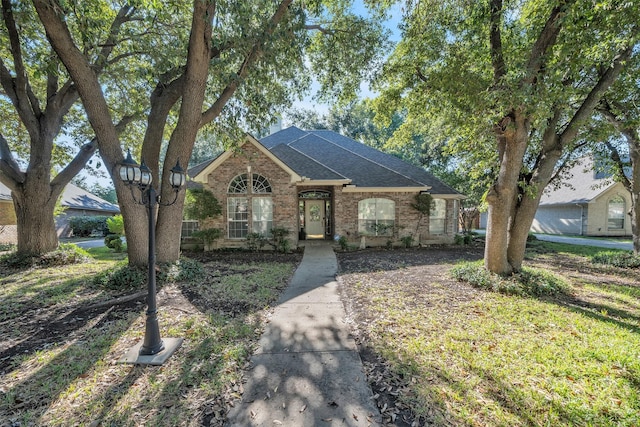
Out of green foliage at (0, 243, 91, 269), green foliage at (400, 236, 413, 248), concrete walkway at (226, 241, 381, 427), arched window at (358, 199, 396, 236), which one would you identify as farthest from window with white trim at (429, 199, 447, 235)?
green foliage at (0, 243, 91, 269)

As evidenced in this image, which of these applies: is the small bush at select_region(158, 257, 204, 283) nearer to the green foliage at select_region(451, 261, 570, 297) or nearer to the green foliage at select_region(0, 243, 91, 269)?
the green foliage at select_region(0, 243, 91, 269)

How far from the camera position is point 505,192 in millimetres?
6055

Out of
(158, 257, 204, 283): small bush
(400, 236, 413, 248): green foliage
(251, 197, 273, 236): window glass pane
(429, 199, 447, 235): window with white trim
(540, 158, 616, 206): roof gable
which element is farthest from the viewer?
(540, 158, 616, 206): roof gable

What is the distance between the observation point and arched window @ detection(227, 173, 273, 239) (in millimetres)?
11961

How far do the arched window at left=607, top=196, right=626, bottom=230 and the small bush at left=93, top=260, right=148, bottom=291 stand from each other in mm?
29015

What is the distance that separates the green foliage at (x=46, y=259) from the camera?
26.9 ft

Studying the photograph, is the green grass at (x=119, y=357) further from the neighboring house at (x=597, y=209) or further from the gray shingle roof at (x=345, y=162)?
the neighboring house at (x=597, y=209)

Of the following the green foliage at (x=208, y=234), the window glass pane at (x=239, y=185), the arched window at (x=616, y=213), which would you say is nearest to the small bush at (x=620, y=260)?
the window glass pane at (x=239, y=185)

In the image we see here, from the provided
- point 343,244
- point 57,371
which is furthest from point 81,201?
point 57,371

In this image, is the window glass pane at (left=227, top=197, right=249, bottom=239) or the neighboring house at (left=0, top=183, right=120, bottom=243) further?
the neighboring house at (left=0, top=183, right=120, bottom=243)

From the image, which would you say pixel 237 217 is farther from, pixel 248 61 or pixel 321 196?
pixel 248 61

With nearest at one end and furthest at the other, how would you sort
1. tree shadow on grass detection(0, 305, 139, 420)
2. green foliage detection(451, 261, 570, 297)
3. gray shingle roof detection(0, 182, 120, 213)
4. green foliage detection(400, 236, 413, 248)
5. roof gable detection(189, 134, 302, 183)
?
tree shadow on grass detection(0, 305, 139, 420) → green foliage detection(451, 261, 570, 297) → roof gable detection(189, 134, 302, 183) → green foliage detection(400, 236, 413, 248) → gray shingle roof detection(0, 182, 120, 213)

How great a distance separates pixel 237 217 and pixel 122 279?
6244mm

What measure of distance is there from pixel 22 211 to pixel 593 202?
3164 centimetres
